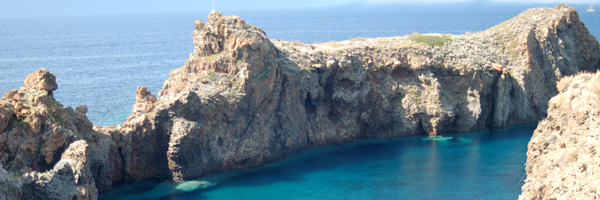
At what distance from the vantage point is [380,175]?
189 feet

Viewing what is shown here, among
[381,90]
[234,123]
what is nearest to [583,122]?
[234,123]

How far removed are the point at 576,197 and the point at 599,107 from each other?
4.91m

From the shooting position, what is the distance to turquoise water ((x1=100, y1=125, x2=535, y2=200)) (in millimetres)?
52469

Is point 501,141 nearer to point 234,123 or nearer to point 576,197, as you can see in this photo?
point 234,123

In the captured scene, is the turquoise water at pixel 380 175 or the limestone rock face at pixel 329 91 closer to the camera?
the turquoise water at pixel 380 175

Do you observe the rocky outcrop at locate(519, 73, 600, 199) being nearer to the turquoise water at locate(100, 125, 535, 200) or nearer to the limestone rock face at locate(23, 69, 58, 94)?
the turquoise water at locate(100, 125, 535, 200)

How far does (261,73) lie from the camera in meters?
61.2

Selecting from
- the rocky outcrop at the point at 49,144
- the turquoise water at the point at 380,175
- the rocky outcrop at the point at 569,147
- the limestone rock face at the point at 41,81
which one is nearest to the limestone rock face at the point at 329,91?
the turquoise water at the point at 380,175

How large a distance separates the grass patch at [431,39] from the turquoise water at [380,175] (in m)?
13.3

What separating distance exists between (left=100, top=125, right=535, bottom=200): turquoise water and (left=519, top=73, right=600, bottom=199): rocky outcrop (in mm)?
16882

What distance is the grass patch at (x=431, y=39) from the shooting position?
76.3 metres

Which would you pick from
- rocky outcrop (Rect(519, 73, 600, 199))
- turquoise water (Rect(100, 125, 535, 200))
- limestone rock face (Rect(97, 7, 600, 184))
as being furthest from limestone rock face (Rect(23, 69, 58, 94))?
rocky outcrop (Rect(519, 73, 600, 199))

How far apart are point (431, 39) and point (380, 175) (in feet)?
87.1

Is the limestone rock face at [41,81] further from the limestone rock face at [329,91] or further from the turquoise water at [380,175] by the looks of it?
the turquoise water at [380,175]
